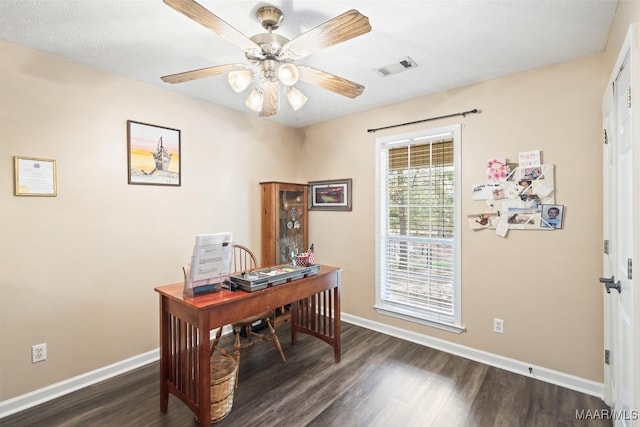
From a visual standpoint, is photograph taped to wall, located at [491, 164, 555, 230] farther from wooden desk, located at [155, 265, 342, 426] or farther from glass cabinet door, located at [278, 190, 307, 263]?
glass cabinet door, located at [278, 190, 307, 263]

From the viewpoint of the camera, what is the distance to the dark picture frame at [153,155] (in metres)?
A: 2.63

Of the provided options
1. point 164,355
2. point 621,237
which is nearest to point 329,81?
point 621,237

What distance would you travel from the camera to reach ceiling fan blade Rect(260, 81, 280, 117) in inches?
75.1

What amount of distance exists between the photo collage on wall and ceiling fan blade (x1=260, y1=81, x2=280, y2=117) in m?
1.92

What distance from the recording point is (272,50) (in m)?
1.67

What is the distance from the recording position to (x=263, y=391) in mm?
2275

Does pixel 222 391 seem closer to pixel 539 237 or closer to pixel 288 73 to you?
pixel 288 73

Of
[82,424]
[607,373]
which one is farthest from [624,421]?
[82,424]

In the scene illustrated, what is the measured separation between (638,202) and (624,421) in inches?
48.5

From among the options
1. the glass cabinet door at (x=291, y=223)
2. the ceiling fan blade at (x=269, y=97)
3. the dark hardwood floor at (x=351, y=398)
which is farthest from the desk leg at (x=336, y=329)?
the ceiling fan blade at (x=269, y=97)

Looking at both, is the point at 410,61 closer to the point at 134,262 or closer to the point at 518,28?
the point at 518,28

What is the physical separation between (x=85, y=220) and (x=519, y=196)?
352cm

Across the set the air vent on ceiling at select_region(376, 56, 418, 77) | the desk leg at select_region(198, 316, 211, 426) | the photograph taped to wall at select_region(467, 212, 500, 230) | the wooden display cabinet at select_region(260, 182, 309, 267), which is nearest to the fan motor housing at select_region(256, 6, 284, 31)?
the air vent on ceiling at select_region(376, 56, 418, 77)

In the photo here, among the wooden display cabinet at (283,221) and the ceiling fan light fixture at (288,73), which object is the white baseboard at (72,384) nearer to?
the wooden display cabinet at (283,221)
